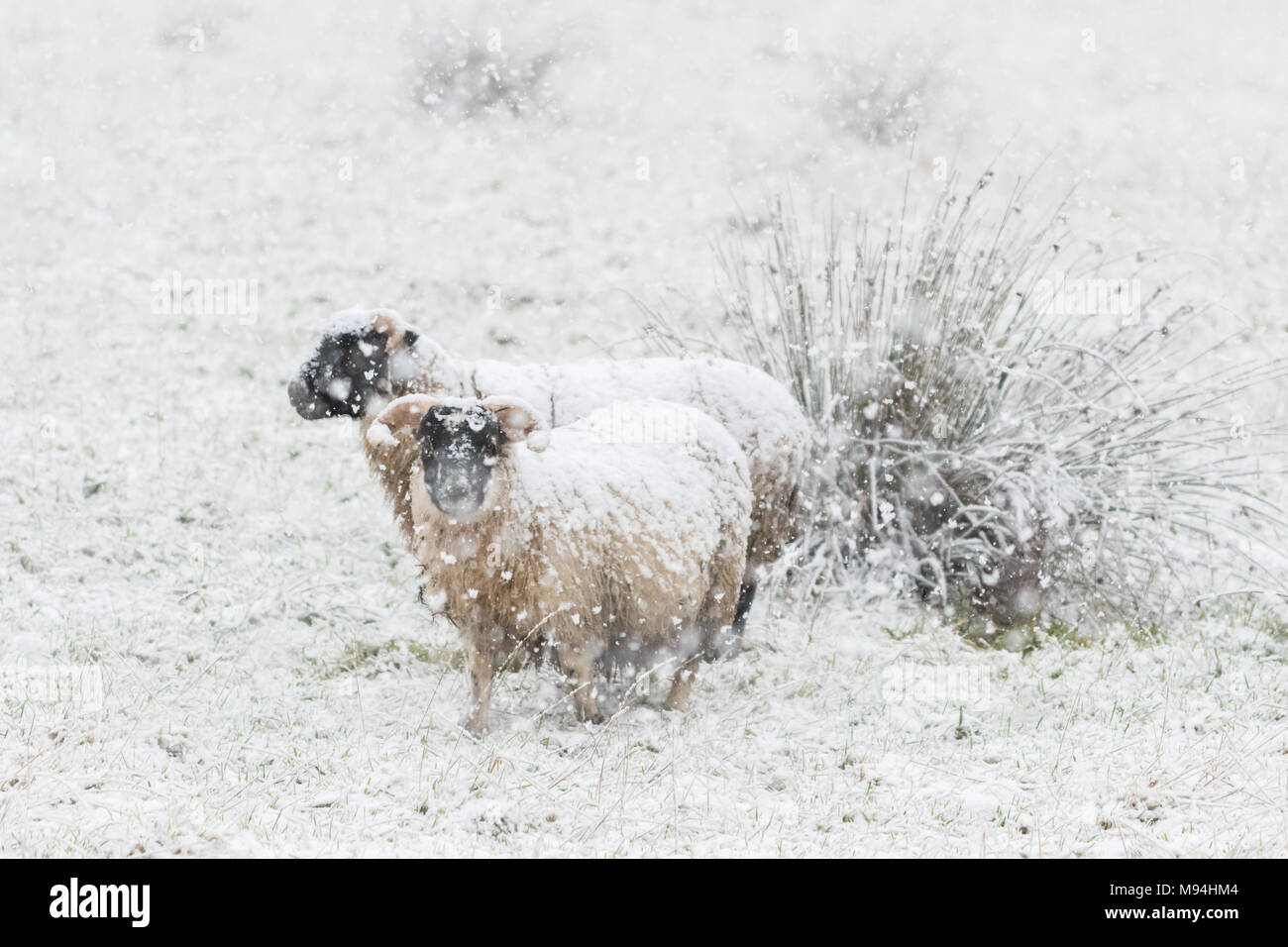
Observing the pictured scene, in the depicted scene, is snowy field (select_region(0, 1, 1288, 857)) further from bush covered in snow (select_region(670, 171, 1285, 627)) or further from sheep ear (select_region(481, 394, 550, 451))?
sheep ear (select_region(481, 394, 550, 451))

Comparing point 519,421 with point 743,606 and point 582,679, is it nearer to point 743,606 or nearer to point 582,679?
point 582,679

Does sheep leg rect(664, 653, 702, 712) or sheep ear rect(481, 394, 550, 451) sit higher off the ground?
sheep ear rect(481, 394, 550, 451)

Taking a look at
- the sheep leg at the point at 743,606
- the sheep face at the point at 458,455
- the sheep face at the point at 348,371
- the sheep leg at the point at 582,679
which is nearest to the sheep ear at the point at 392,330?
the sheep face at the point at 348,371

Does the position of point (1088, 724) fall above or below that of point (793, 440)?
below

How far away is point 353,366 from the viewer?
5.48 metres

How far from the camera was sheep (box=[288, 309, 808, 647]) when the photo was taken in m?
5.46

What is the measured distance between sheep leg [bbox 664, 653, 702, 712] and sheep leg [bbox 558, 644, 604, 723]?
40 cm

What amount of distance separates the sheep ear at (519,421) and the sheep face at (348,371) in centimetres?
151

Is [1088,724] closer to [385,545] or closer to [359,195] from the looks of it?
[385,545]

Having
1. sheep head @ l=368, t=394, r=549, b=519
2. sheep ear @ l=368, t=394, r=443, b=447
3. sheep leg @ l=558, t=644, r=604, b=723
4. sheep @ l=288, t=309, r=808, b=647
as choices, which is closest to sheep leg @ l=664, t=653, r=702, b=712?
sheep leg @ l=558, t=644, r=604, b=723

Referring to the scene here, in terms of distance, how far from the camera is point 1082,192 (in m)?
14.4

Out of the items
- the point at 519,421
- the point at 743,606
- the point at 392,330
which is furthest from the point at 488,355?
the point at 519,421
